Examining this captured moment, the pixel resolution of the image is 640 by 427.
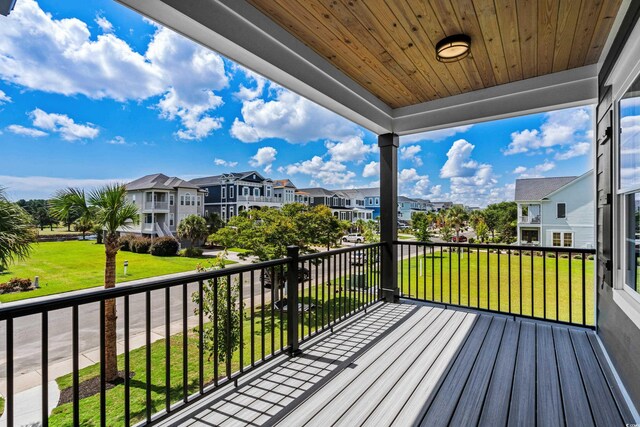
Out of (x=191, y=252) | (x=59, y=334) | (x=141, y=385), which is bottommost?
(x=141, y=385)

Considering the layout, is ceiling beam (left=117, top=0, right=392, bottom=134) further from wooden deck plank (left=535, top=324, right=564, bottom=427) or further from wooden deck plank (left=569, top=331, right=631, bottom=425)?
wooden deck plank (left=569, top=331, right=631, bottom=425)

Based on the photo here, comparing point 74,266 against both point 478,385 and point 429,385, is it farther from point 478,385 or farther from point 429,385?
point 478,385

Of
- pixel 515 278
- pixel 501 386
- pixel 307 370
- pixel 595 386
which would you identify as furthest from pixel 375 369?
pixel 515 278

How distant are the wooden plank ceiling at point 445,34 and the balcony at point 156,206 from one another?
4033mm

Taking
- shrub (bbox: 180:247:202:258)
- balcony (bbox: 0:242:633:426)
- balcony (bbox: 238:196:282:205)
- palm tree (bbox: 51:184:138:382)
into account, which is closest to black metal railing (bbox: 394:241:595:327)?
balcony (bbox: 0:242:633:426)

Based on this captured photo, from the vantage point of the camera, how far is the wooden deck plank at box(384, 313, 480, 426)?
5.55ft

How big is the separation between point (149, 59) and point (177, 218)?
5971 mm

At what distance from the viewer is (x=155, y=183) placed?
5371 mm

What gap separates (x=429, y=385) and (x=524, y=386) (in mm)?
647

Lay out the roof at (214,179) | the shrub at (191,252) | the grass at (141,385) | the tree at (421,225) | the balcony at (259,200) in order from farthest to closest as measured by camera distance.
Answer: the balcony at (259,200), the roof at (214,179), the tree at (421,225), the shrub at (191,252), the grass at (141,385)

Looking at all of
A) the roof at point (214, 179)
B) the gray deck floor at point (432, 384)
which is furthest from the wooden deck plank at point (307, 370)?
the roof at point (214, 179)

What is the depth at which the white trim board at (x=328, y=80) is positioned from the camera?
1.81m

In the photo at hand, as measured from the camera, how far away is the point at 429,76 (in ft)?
10.0

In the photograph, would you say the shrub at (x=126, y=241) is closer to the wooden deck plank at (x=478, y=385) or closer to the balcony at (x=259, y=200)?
the balcony at (x=259, y=200)
